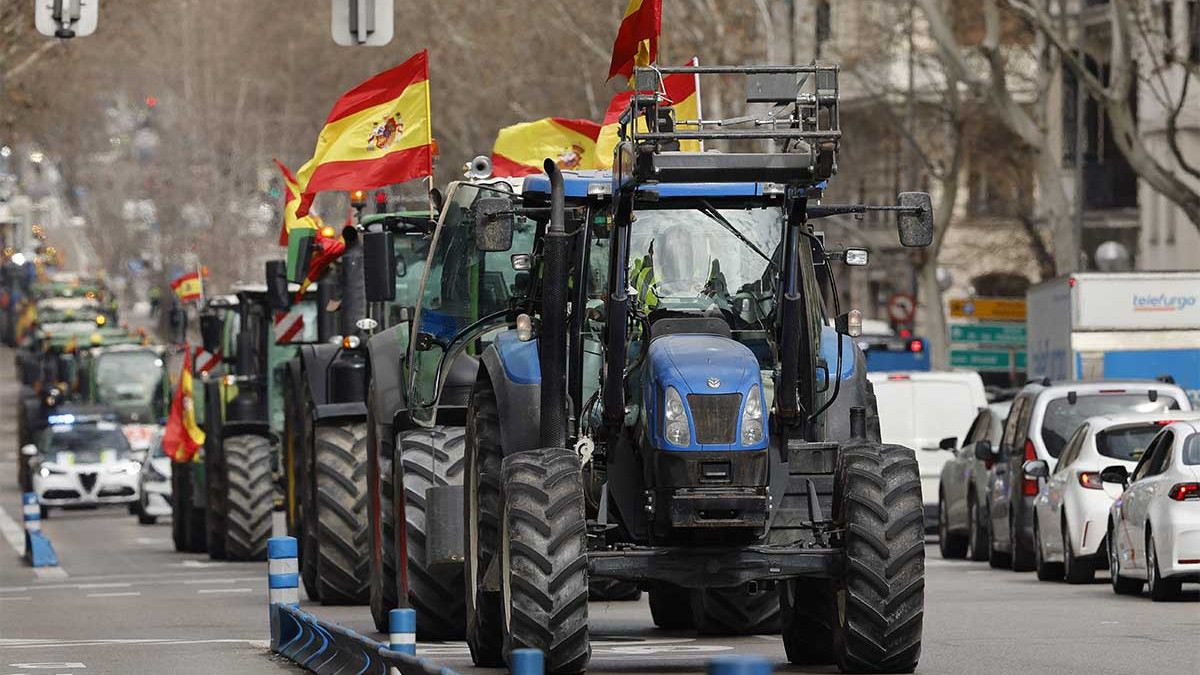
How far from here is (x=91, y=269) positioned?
160 metres

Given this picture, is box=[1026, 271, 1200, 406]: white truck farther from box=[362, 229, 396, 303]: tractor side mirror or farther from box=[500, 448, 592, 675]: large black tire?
box=[500, 448, 592, 675]: large black tire

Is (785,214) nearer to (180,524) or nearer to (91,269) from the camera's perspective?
(180,524)

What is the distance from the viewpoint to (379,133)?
76.6 ft

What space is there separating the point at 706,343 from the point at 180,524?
22.1 metres

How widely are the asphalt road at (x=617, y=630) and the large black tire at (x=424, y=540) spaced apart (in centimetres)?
24

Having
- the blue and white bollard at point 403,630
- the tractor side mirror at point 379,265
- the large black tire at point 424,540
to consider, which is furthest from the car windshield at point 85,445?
the blue and white bollard at point 403,630

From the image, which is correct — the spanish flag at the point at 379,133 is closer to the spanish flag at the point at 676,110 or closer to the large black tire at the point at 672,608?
the spanish flag at the point at 676,110

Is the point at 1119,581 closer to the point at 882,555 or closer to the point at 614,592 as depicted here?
the point at 614,592

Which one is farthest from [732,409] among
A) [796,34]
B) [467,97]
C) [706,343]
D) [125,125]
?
[125,125]

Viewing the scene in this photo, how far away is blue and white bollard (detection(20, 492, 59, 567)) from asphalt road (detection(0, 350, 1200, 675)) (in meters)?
2.96

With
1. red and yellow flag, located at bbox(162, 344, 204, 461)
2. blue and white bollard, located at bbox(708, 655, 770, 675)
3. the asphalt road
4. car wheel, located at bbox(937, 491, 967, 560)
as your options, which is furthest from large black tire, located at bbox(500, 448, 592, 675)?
red and yellow flag, located at bbox(162, 344, 204, 461)

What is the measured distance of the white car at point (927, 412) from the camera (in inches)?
1347

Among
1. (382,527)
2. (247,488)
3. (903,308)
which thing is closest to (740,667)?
(382,527)

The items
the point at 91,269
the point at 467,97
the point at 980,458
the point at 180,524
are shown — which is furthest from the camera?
the point at 91,269
